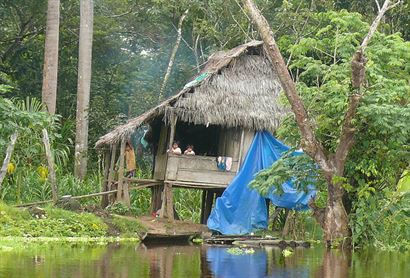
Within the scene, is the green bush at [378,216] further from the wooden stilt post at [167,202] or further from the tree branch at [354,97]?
the wooden stilt post at [167,202]

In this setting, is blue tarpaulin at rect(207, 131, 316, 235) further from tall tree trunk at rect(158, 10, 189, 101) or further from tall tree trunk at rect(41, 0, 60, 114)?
tall tree trunk at rect(158, 10, 189, 101)

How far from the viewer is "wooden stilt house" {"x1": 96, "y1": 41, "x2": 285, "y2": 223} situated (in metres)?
20.7

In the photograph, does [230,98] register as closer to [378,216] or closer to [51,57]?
[378,216]

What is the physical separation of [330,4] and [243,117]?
282 inches

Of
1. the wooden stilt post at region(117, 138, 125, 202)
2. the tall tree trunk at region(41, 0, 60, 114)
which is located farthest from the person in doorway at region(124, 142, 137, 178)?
the tall tree trunk at region(41, 0, 60, 114)

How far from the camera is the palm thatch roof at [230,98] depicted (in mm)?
20672

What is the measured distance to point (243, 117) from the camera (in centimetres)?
2091

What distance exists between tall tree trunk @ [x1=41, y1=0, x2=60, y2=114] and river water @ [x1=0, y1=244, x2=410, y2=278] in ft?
24.5

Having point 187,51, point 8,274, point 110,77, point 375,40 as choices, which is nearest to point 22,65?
point 110,77

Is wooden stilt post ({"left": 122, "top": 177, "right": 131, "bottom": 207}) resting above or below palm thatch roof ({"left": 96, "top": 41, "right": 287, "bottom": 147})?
below

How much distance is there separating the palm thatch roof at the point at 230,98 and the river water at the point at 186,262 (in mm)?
3774

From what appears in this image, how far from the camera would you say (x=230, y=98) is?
2108 centimetres

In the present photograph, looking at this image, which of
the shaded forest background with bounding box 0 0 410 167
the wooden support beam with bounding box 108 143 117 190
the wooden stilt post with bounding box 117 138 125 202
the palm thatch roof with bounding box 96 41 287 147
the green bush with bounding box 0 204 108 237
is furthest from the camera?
the shaded forest background with bounding box 0 0 410 167

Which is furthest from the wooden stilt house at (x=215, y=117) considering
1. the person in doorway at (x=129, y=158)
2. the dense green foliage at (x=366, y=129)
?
the dense green foliage at (x=366, y=129)
